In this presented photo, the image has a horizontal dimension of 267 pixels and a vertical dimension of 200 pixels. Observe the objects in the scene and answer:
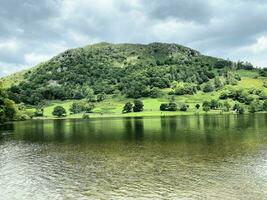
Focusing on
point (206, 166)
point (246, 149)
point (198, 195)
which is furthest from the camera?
point (246, 149)

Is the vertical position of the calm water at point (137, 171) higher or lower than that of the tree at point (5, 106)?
lower

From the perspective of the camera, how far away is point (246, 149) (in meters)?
68.8

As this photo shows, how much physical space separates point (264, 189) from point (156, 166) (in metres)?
18.1

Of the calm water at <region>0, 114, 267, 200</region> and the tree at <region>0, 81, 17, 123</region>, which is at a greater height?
the tree at <region>0, 81, 17, 123</region>

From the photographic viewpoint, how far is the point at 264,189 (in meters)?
39.0

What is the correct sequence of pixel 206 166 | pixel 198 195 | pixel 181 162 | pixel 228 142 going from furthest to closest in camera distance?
1. pixel 228 142
2. pixel 181 162
3. pixel 206 166
4. pixel 198 195

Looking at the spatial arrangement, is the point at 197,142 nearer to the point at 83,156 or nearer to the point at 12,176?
the point at 83,156

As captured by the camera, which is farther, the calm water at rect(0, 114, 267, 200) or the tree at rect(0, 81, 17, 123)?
the tree at rect(0, 81, 17, 123)

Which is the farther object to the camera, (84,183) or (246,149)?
(246,149)

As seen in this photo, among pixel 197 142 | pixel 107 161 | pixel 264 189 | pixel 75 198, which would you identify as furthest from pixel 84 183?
Answer: pixel 197 142

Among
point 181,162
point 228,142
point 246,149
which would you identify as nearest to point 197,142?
point 228,142

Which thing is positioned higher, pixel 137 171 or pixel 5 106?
pixel 5 106

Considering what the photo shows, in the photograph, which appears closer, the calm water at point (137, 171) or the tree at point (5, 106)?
the calm water at point (137, 171)

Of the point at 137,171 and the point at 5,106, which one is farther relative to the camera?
the point at 5,106
